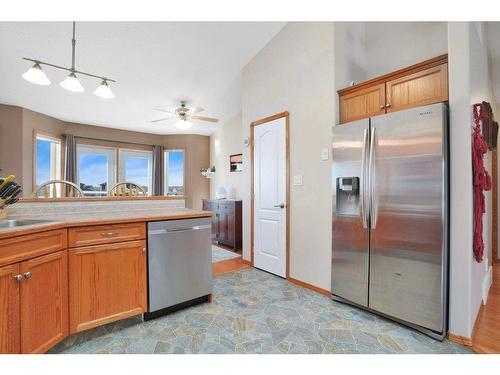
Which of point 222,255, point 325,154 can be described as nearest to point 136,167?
point 222,255

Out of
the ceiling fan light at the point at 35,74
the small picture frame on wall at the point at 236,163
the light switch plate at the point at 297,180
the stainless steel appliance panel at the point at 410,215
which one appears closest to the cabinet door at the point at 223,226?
the small picture frame on wall at the point at 236,163

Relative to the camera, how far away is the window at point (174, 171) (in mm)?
7000

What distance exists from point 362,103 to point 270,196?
1530 millimetres

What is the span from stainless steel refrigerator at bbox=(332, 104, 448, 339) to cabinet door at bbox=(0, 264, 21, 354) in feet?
7.68

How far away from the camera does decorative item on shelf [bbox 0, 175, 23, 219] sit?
5.64ft

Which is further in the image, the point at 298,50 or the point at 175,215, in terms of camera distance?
the point at 298,50

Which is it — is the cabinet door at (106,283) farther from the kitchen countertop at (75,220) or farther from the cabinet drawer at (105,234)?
the kitchen countertop at (75,220)

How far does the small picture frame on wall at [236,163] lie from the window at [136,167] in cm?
249

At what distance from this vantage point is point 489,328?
195cm

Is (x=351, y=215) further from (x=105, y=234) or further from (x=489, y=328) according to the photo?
→ (x=105, y=234)
